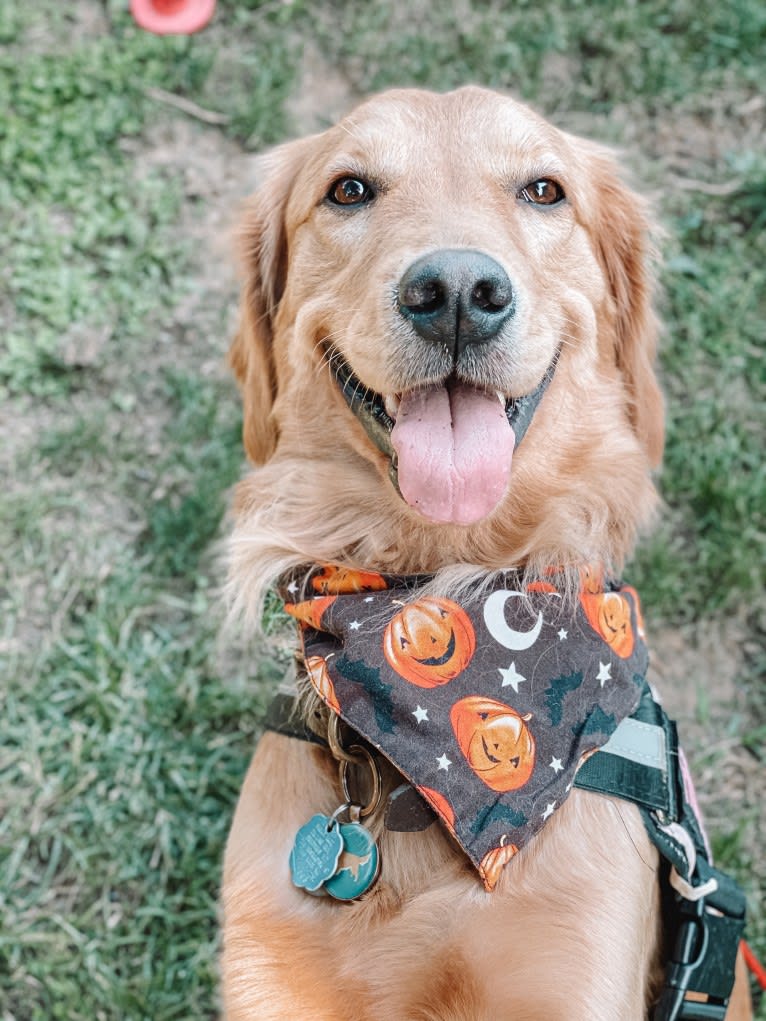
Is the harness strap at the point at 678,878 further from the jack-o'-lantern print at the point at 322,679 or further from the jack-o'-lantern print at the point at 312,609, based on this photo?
the jack-o'-lantern print at the point at 312,609

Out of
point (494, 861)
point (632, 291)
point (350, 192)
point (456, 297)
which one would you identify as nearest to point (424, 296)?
point (456, 297)

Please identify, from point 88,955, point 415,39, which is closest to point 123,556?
point 88,955

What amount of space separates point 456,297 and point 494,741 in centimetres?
107

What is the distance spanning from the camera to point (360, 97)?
14.7ft

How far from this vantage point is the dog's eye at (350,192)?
282 cm

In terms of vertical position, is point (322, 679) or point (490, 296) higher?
point (490, 296)

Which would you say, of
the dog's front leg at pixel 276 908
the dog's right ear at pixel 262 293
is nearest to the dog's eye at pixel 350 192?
the dog's right ear at pixel 262 293

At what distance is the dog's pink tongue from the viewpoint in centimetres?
236

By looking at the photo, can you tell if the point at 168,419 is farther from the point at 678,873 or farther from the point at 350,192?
the point at 678,873

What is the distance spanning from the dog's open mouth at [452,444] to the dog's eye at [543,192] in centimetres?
59

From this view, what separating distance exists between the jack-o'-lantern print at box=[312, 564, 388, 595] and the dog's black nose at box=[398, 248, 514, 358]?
664mm

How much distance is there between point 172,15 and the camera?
4.43 metres

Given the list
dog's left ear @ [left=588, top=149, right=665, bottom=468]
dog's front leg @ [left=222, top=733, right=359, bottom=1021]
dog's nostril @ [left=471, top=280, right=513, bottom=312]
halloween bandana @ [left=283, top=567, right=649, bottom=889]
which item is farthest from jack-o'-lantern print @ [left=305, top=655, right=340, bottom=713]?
dog's left ear @ [left=588, top=149, right=665, bottom=468]

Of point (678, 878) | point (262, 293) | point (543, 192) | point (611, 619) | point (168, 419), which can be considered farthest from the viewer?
point (168, 419)
